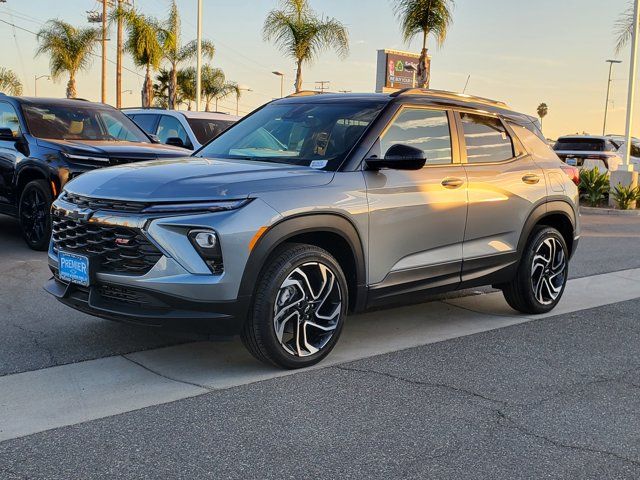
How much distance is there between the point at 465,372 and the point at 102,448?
2382mm

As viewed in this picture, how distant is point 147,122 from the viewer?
12.2m

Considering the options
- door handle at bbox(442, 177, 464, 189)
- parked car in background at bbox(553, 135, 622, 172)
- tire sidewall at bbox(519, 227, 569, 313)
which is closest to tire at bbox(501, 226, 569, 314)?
tire sidewall at bbox(519, 227, 569, 313)

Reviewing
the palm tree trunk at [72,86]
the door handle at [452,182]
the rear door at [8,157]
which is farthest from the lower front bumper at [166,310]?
the palm tree trunk at [72,86]

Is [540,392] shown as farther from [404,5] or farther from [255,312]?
[404,5]

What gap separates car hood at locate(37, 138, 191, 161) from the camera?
323 inches

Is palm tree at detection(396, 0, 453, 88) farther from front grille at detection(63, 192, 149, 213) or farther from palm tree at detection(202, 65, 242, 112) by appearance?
palm tree at detection(202, 65, 242, 112)

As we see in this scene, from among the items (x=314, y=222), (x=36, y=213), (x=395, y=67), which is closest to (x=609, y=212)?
(x=36, y=213)

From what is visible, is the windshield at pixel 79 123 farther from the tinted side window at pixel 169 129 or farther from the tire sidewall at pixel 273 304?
the tire sidewall at pixel 273 304

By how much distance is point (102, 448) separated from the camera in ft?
11.2

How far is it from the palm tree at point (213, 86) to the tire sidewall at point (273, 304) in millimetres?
54357

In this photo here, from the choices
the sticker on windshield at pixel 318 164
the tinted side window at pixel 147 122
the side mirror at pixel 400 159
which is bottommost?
the sticker on windshield at pixel 318 164

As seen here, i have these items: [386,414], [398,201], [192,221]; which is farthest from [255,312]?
[398,201]

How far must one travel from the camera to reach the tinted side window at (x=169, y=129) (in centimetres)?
1159

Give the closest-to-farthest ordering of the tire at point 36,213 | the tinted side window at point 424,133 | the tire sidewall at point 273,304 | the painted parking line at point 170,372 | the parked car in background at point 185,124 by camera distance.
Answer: the painted parking line at point 170,372, the tire sidewall at point 273,304, the tinted side window at point 424,133, the tire at point 36,213, the parked car in background at point 185,124
